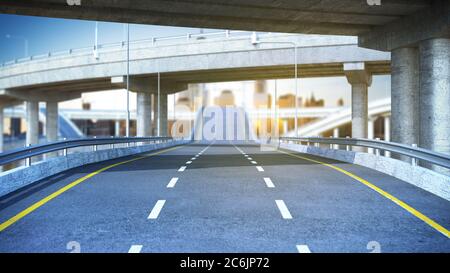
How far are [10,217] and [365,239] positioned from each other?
18.6 feet

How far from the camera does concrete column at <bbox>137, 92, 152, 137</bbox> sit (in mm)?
48281

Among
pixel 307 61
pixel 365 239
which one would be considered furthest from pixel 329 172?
pixel 307 61

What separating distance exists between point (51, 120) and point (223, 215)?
57954 millimetres

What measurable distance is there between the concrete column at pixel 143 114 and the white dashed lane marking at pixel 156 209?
38890mm

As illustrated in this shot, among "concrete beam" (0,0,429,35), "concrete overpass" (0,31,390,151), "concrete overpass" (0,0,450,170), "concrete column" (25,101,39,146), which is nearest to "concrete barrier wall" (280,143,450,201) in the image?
"concrete overpass" (0,0,450,170)

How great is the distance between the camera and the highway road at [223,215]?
22.0ft

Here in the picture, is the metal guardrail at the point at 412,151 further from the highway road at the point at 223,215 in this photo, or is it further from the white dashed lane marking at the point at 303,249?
the white dashed lane marking at the point at 303,249

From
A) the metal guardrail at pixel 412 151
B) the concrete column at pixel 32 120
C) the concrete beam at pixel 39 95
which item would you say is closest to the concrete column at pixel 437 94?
the metal guardrail at pixel 412 151

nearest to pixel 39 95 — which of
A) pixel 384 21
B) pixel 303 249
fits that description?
pixel 384 21

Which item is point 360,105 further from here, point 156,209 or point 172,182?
point 156,209

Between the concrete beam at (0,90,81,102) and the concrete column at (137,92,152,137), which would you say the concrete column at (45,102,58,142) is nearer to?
the concrete beam at (0,90,81,102)

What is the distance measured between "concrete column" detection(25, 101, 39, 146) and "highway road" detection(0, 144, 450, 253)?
5062 centimetres

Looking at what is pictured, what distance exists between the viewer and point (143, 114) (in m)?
48.6

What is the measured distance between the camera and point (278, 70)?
42.6 meters
